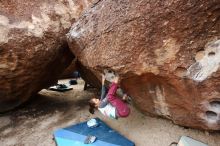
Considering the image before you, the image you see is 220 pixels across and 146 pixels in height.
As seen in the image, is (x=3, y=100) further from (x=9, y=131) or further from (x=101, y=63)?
(x=101, y=63)

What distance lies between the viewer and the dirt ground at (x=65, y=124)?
4.12 metres

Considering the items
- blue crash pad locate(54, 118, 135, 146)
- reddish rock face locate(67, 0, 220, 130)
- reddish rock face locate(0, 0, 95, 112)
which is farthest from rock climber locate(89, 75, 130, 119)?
reddish rock face locate(0, 0, 95, 112)

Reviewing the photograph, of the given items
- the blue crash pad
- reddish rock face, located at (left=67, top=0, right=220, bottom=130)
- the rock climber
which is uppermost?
reddish rock face, located at (left=67, top=0, right=220, bottom=130)

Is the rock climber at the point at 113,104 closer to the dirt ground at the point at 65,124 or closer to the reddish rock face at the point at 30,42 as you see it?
the dirt ground at the point at 65,124

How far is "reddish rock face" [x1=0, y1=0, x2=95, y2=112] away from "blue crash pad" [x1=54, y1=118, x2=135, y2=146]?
1111 millimetres

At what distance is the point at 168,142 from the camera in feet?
13.3

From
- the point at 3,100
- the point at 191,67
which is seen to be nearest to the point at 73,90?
the point at 3,100

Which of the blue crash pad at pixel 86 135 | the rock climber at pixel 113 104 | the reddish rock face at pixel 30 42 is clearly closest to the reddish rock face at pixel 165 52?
the rock climber at pixel 113 104

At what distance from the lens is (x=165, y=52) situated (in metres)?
3.60

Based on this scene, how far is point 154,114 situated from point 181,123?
1.42 feet

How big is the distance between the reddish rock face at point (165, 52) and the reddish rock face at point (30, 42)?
0.91m

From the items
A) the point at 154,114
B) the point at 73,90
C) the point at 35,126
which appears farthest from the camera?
the point at 73,90

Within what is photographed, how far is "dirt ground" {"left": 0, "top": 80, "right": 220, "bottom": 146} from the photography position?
162 inches

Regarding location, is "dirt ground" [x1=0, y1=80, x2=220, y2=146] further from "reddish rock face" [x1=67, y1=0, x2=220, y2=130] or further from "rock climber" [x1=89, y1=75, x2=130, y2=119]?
"rock climber" [x1=89, y1=75, x2=130, y2=119]
